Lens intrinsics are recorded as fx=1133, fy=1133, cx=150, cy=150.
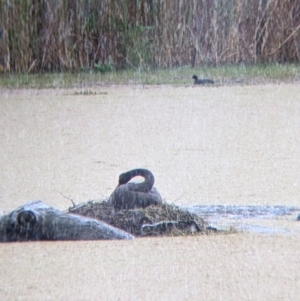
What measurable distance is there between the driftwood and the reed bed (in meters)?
7.95

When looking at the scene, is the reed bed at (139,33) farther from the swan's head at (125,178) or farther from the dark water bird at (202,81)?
the swan's head at (125,178)

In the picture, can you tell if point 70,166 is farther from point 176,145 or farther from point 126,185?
point 126,185

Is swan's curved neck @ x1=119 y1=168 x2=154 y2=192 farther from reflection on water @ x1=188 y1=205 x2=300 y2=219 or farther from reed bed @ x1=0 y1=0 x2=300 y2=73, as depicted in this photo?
reed bed @ x1=0 y1=0 x2=300 y2=73

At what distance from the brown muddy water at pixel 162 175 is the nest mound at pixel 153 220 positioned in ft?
0.36

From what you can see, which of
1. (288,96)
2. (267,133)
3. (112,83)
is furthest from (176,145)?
(112,83)

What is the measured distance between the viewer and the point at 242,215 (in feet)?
19.0

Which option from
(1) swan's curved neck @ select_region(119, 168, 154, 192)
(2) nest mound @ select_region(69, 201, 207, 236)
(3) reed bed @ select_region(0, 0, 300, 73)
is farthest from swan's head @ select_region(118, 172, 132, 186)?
(3) reed bed @ select_region(0, 0, 300, 73)

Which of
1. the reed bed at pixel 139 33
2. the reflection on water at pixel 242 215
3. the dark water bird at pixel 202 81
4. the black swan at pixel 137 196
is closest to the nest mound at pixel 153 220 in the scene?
the black swan at pixel 137 196

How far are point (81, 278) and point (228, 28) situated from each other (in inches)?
352

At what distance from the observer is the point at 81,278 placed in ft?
14.8

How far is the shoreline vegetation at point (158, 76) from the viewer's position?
460 inches

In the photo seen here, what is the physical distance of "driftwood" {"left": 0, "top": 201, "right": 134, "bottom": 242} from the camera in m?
5.12

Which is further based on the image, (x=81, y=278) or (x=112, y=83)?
(x=112, y=83)

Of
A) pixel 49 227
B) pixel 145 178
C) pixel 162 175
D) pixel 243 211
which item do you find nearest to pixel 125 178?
pixel 145 178
